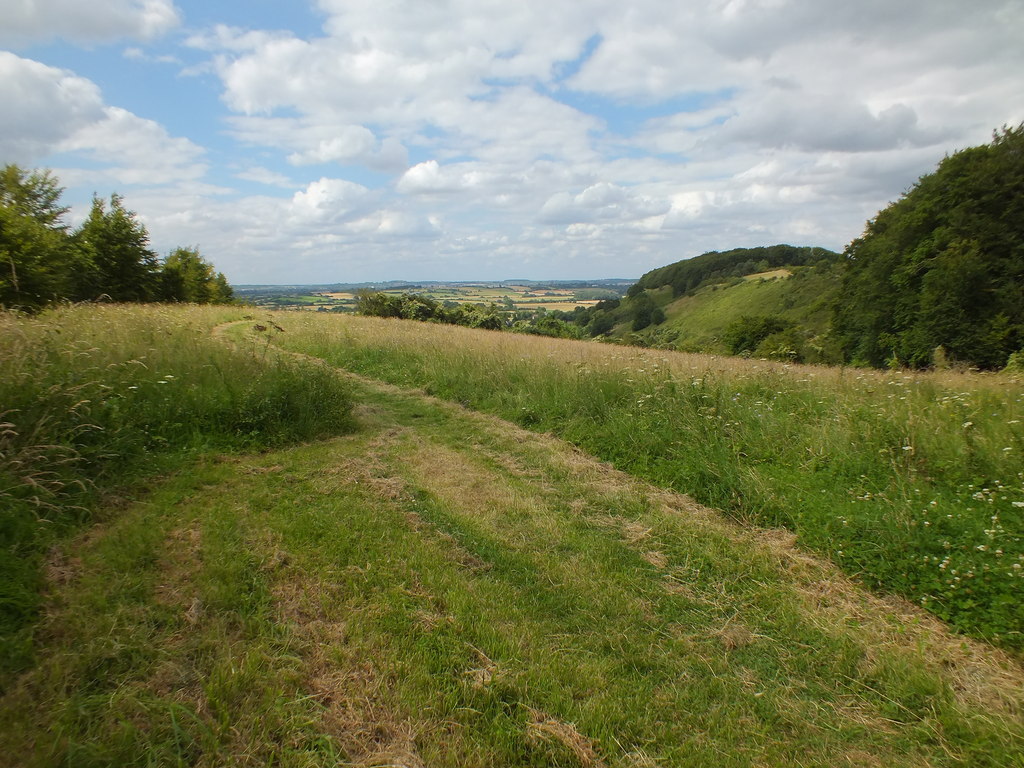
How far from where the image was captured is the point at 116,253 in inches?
959

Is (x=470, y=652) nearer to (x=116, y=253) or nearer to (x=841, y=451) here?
(x=841, y=451)

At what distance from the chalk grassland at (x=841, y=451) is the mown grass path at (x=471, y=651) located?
328mm

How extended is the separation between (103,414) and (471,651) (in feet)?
14.2

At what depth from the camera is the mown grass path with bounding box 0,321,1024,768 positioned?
2271 millimetres

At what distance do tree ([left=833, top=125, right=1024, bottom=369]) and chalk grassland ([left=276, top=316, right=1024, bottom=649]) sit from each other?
24441 millimetres

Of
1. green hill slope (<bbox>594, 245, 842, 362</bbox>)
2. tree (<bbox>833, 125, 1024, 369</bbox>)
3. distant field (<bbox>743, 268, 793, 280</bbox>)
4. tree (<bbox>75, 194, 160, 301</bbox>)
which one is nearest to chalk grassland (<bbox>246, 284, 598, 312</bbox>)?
tree (<bbox>75, 194, 160, 301</bbox>)

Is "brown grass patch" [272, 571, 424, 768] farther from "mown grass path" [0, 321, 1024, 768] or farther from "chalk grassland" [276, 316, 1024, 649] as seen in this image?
"chalk grassland" [276, 316, 1024, 649]

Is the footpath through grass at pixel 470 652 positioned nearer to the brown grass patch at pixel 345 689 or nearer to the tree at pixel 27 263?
the brown grass patch at pixel 345 689

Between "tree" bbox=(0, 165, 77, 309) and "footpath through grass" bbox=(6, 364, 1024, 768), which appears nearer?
"footpath through grass" bbox=(6, 364, 1024, 768)

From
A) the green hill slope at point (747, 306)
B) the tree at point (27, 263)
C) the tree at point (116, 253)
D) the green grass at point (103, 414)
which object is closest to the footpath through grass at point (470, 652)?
the green grass at point (103, 414)

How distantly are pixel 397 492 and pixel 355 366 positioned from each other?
7852 millimetres

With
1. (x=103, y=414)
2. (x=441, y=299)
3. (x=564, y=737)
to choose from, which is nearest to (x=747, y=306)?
(x=441, y=299)

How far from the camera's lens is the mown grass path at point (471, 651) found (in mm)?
2271

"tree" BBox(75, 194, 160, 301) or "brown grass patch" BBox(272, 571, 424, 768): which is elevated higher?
"tree" BBox(75, 194, 160, 301)
